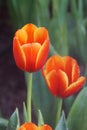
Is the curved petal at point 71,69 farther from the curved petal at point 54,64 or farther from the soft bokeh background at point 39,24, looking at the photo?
the soft bokeh background at point 39,24

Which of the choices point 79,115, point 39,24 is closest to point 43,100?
point 79,115

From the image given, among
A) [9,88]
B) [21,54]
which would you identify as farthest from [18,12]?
[21,54]

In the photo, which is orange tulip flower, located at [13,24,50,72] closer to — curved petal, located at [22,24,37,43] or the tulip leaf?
curved petal, located at [22,24,37,43]

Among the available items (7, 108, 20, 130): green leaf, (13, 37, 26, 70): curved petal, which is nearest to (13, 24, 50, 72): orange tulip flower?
(13, 37, 26, 70): curved petal

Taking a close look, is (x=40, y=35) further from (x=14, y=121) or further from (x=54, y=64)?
(x=14, y=121)

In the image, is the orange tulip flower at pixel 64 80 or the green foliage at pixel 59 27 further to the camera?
the green foliage at pixel 59 27

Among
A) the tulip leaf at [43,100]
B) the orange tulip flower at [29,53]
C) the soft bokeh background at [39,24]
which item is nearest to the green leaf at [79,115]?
the tulip leaf at [43,100]

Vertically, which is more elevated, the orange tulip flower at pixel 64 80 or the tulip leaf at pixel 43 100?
the orange tulip flower at pixel 64 80
